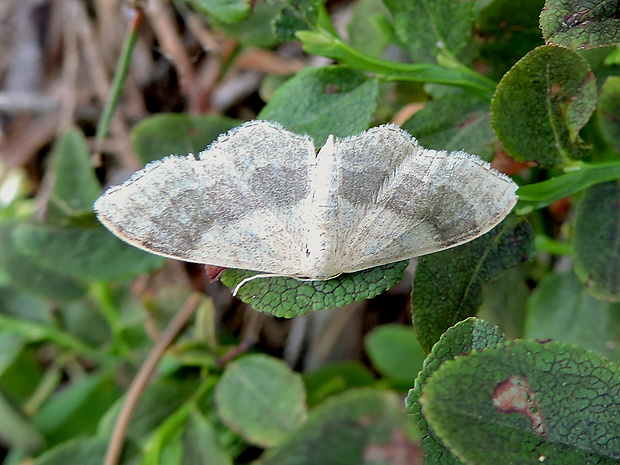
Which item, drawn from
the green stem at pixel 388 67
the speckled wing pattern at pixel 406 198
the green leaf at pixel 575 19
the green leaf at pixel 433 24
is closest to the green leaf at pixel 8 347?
the speckled wing pattern at pixel 406 198

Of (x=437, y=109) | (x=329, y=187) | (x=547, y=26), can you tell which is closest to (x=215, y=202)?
(x=329, y=187)

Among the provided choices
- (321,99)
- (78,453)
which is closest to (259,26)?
(321,99)

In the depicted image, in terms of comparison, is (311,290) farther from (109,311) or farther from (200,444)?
(109,311)

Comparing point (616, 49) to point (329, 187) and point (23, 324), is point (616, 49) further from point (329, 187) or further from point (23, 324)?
point (23, 324)

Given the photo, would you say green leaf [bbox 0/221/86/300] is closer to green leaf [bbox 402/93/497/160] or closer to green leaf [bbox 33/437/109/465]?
green leaf [bbox 33/437/109/465]

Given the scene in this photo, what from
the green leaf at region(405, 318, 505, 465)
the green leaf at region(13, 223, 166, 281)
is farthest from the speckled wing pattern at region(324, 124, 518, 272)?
the green leaf at region(13, 223, 166, 281)

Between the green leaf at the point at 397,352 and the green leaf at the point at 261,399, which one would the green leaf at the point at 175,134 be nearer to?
the green leaf at the point at 261,399
